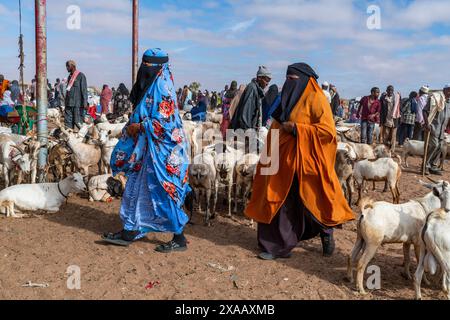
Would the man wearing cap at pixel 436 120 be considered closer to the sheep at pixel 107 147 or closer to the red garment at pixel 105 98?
the sheep at pixel 107 147

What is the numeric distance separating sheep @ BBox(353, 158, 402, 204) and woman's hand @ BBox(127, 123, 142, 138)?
4.61 metres

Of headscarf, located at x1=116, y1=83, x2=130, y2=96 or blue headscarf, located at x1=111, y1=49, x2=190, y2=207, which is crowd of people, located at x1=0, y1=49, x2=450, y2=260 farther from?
headscarf, located at x1=116, y1=83, x2=130, y2=96

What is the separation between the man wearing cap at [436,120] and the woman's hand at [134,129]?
8.21 metres

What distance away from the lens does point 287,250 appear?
511 centimetres

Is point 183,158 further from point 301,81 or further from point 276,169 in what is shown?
point 301,81

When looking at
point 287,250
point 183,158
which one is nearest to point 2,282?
point 183,158

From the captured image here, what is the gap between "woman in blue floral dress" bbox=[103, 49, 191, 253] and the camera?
4906 millimetres

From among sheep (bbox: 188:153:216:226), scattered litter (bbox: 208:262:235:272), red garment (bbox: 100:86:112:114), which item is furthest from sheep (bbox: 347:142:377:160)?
red garment (bbox: 100:86:112:114)

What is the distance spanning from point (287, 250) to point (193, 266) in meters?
1.12

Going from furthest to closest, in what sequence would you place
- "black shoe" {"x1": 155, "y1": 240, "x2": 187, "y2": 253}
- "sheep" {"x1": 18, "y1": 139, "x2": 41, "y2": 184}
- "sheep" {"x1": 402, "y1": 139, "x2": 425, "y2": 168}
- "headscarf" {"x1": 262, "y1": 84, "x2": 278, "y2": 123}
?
"sheep" {"x1": 402, "y1": 139, "x2": 425, "y2": 168} → "headscarf" {"x1": 262, "y1": 84, "x2": 278, "y2": 123} → "sheep" {"x1": 18, "y1": 139, "x2": 41, "y2": 184} → "black shoe" {"x1": 155, "y1": 240, "x2": 187, "y2": 253}

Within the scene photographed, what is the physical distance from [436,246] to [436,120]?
7914 mm

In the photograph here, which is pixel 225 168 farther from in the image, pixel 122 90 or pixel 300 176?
pixel 122 90
